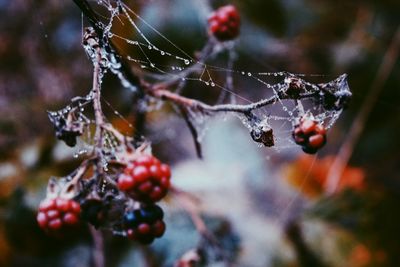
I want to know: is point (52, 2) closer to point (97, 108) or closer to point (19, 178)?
point (19, 178)

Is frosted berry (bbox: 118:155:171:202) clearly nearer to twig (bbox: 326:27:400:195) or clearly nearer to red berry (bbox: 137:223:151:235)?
red berry (bbox: 137:223:151:235)

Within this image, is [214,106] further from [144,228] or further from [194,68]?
[194,68]

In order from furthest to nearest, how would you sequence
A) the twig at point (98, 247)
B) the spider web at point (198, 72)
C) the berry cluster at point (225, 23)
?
the twig at point (98, 247), the spider web at point (198, 72), the berry cluster at point (225, 23)

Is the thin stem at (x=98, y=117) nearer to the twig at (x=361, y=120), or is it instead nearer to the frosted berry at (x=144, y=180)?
the frosted berry at (x=144, y=180)

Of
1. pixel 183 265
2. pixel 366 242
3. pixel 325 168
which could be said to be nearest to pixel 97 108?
pixel 183 265

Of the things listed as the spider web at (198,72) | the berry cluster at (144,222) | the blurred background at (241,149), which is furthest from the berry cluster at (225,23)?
the berry cluster at (144,222)

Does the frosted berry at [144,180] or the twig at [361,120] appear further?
the twig at [361,120]

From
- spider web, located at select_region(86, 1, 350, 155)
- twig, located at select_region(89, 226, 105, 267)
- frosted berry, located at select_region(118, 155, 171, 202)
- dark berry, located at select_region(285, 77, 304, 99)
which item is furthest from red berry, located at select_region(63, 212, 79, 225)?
twig, located at select_region(89, 226, 105, 267)
